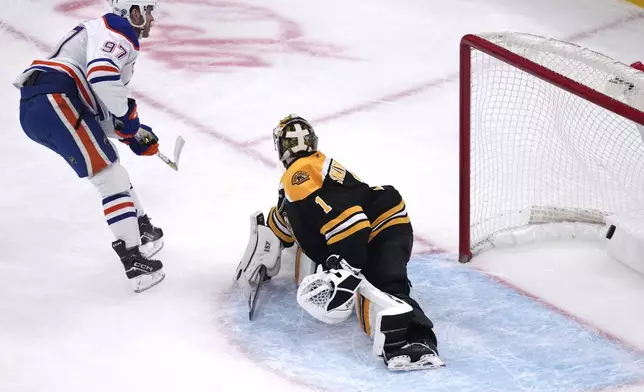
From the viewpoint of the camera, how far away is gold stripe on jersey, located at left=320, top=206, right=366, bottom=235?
3119 millimetres

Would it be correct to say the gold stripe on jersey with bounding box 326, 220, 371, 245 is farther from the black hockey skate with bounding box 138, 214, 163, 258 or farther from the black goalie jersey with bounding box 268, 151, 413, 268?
the black hockey skate with bounding box 138, 214, 163, 258

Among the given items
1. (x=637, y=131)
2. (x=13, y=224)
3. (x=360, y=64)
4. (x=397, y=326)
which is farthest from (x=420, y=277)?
(x=360, y=64)

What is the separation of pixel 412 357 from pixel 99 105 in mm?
1303

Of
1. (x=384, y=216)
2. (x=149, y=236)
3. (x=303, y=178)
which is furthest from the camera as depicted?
(x=149, y=236)

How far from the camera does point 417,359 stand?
118 inches

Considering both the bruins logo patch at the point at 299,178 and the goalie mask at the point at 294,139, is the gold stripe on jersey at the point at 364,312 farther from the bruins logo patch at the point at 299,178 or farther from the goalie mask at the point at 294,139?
the goalie mask at the point at 294,139

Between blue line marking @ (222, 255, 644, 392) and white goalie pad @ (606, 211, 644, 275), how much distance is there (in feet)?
1.28

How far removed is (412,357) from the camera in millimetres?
2988

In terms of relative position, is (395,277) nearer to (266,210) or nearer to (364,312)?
(364,312)

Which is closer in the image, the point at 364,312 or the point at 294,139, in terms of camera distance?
the point at 364,312

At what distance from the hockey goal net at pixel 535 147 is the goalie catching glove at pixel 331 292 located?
0.71 m

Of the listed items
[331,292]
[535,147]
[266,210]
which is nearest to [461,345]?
[331,292]

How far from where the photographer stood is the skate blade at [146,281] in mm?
3486

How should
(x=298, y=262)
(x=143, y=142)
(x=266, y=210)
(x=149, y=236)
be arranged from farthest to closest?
(x=266, y=210)
(x=149, y=236)
(x=143, y=142)
(x=298, y=262)
